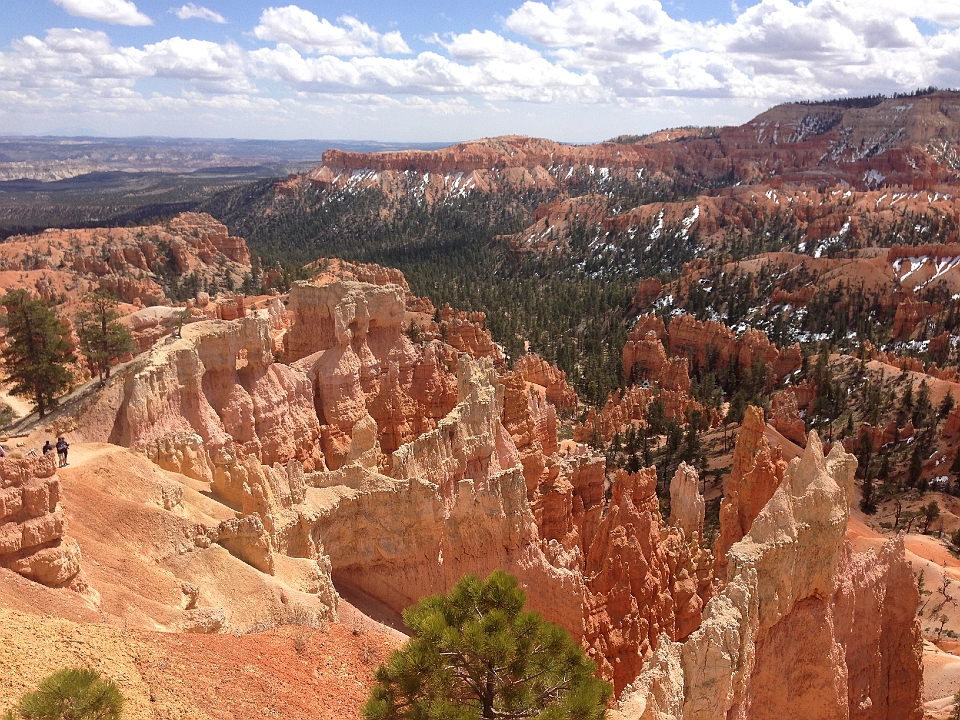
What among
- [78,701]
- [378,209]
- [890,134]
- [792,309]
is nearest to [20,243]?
[378,209]

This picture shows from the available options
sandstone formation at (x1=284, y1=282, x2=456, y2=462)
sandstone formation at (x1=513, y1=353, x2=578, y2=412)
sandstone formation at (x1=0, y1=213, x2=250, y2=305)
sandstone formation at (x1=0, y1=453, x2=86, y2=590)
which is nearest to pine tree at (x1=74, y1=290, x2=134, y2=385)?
sandstone formation at (x1=284, y1=282, x2=456, y2=462)

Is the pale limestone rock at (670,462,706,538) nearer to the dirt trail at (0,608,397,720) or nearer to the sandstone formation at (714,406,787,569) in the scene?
the sandstone formation at (714,406,787,569)

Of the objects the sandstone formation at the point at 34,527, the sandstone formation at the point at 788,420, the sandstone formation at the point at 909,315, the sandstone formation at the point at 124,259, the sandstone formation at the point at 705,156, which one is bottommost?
the sandstone formation at the point at 788,420

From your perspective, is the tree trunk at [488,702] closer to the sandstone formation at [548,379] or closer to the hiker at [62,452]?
the hiker at [62,452]

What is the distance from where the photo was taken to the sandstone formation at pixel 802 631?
993cm

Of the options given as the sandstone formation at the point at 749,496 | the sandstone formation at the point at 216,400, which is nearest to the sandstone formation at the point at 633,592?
the sandstone formation at the point at 749,496

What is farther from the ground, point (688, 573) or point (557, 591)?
point (557, 591)

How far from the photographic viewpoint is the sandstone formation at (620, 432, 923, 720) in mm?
9930

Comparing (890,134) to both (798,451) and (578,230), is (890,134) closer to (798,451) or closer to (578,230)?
(578,230)

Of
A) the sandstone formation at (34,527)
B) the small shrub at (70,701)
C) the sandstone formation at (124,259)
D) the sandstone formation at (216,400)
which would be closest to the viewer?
the small shrub at (70,701)

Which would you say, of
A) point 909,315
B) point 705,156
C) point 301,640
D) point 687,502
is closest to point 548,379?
point 687,502

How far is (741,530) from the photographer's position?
22.7 metres

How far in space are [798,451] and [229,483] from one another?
93.9 feet

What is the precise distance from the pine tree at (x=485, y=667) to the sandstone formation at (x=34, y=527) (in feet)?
16.4
